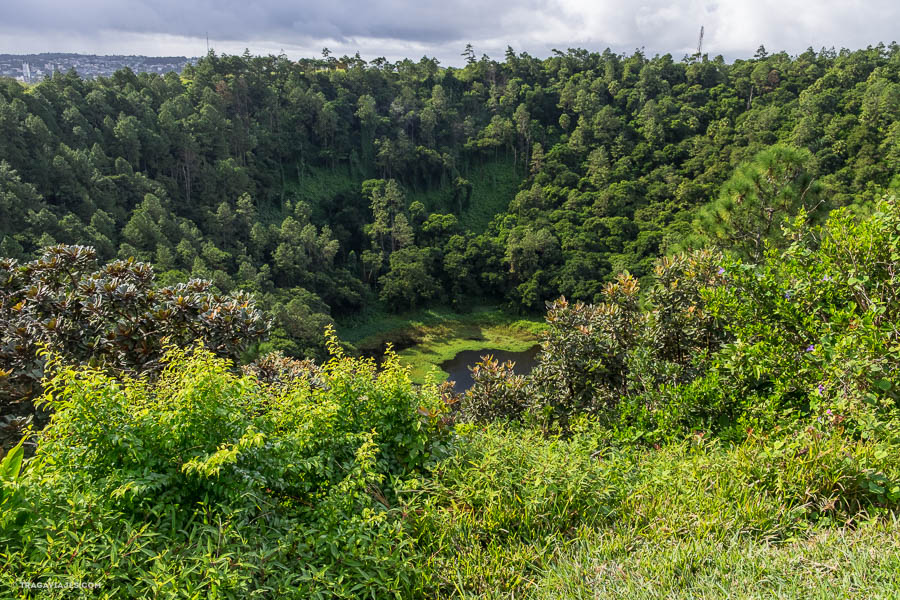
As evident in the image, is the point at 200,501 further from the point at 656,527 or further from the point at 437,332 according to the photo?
the point at 437,332

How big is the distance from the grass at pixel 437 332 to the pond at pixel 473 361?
402mm

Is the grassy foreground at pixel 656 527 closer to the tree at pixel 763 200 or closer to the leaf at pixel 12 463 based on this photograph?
the leaf at pixel 12 463

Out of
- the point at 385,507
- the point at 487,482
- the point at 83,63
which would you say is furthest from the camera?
the point at 83,63

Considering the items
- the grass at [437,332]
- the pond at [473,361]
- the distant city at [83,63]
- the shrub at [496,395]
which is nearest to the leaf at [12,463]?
the shrub at [496,395]

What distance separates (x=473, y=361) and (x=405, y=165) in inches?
891

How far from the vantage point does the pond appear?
81.7 feet

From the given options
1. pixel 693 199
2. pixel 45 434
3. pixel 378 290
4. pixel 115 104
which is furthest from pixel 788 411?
pixel 115 104

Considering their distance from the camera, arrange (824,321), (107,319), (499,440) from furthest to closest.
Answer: (107,319)
(824,321)
(499,440)

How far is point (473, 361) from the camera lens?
90.9ft

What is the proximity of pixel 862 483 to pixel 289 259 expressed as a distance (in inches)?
1178

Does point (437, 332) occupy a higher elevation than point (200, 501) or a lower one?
lower

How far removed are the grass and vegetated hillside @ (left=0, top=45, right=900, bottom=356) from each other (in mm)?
1275

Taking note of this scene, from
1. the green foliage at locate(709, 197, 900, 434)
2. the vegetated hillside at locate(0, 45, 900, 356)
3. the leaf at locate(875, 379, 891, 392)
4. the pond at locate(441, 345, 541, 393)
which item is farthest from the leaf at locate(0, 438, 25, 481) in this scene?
the pond at locate(441, 345, 541, 393)

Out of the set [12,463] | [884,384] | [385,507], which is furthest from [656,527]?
[12,463]
